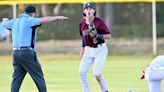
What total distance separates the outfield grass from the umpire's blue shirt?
321cm

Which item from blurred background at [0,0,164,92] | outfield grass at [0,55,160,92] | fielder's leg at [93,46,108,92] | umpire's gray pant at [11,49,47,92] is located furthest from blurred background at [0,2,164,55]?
umpire's gray pant at [11,49,47,92]

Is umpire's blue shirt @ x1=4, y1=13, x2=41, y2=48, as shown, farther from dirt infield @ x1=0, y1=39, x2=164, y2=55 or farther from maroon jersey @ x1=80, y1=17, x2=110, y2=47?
dirt infield @ x1=0, y1=39, x2=164, y2=55

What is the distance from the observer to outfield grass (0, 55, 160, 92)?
54.4ft

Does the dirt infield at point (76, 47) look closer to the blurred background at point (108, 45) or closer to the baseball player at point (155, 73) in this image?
the blurred background at point (108, 45)

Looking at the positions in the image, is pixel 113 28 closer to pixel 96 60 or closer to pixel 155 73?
pixel 96 60

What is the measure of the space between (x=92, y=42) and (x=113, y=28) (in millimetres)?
21596

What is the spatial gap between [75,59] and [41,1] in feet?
12.3

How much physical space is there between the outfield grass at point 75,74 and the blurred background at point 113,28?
2485mm

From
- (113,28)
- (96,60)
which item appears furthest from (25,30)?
(113,28)

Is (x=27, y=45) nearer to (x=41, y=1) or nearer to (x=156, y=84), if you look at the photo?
(x=156, y=84)

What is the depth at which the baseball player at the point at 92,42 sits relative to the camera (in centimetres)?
1425

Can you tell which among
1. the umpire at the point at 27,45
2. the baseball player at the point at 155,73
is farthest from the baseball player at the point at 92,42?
the baseball player at the point at 155,73

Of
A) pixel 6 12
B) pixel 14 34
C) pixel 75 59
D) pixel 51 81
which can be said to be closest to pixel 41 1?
pixel 75 59

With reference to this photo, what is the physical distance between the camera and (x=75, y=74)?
20.6m
